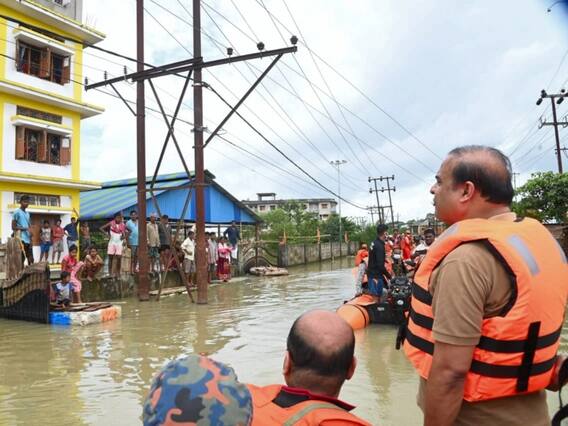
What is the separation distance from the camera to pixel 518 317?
179 cm

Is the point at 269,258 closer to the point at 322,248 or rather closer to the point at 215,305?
the point at 322,248

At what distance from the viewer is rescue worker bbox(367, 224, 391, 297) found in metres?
10.2

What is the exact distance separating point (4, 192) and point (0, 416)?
1655cm

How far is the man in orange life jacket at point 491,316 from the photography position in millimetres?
1796

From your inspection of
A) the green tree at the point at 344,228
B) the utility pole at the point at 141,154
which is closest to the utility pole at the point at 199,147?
the utility pole at the point at 141,154

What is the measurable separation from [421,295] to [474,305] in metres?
0.29

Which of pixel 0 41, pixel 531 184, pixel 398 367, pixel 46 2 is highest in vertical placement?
pixel 46 2

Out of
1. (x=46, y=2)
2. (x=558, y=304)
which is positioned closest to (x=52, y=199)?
(x=46, y=2)

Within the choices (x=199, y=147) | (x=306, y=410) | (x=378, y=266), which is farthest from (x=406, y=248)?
(x=306, y=410)

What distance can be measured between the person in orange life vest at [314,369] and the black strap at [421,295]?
0.38m

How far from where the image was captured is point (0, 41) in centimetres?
1947

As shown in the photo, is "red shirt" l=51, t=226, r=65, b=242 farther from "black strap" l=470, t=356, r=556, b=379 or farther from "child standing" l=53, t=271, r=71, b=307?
"black strap" l=470, t=356, r=556, b=379

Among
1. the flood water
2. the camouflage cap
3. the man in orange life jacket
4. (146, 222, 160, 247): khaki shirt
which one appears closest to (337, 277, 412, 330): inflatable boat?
the flood water

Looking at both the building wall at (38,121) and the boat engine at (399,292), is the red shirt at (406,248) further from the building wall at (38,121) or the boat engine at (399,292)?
the building wall at (38,121)
